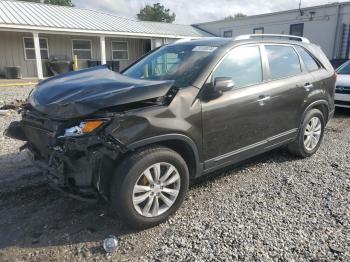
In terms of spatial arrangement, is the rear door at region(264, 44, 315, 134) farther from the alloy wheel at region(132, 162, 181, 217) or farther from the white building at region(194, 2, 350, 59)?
the white building at region(194, 2, 350, 59)

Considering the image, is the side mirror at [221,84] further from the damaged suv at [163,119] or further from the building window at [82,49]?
the building window at [82,49]

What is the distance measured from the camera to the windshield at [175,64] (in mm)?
3605

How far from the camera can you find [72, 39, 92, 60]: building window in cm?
2119

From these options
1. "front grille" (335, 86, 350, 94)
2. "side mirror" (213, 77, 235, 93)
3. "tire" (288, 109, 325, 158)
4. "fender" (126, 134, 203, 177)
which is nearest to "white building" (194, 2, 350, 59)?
"front grille" (335, 86, 350, 94)

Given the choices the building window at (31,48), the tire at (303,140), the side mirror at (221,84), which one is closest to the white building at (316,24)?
the building window at (31,48)

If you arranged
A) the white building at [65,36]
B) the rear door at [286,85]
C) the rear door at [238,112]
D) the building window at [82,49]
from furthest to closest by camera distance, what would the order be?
1. the building window at [82,49]
2. the white building at [65,36]
3. the rear door at [286,85]
4. the rear door at [238,112]

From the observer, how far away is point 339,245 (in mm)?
2924

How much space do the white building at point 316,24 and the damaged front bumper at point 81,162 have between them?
20.7 metres

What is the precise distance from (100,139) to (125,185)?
48 centimetres

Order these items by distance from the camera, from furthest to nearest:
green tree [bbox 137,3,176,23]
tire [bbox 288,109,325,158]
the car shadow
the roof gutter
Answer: green tree [bbox 137,3,176,23], the roof gutter, tire [bbox 288,109,325,158], the car shadow

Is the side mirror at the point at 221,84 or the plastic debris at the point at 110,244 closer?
the plastic debris at the point at 110,244

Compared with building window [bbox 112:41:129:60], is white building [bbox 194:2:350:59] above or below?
above

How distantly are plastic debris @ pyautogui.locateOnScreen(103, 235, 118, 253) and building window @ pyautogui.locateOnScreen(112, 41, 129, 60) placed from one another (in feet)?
70.3

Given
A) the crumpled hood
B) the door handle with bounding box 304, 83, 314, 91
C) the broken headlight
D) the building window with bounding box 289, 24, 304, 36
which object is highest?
the building window with bounding box 289, 24, 304, 36
